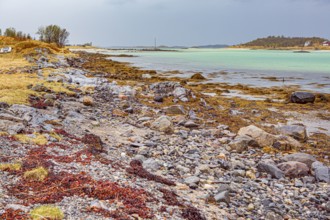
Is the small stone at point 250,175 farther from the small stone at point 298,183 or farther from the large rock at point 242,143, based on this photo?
the large rock at point 242,143

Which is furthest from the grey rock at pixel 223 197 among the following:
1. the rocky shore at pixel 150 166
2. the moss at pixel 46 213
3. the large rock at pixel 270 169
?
the moss at pixel 46 213

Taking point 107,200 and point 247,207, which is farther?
point 247,207

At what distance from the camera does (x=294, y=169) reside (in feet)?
33.9

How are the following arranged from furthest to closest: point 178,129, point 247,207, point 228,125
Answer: point 228,125 → point 178,129 → point 247,207

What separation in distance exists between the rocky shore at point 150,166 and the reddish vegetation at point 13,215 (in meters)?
0.02

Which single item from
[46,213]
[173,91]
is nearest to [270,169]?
[46,213]

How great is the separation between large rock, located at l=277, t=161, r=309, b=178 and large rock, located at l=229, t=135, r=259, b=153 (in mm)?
2176

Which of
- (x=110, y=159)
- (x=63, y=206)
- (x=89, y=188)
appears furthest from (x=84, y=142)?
(x=63, y=206)

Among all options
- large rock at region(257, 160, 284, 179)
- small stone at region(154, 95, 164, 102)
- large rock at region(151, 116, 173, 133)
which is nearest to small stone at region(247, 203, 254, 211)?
large rock at region(257, 160, 284, 179)

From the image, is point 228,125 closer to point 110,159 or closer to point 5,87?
point 110,159

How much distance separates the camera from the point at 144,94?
78.6 ft

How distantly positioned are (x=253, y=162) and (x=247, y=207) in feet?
11.9

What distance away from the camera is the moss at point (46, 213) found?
5375mm

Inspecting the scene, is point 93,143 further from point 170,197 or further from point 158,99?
point 158,99
